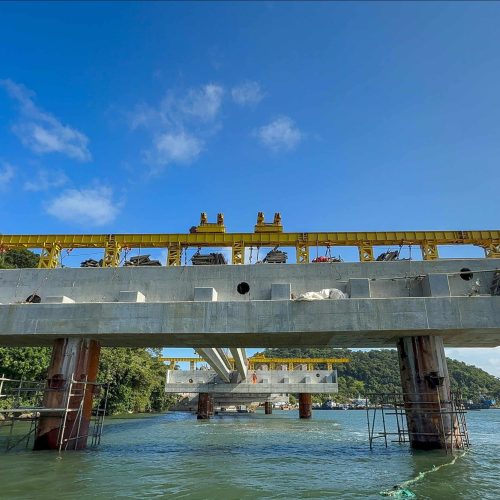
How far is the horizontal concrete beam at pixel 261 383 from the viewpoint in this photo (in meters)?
55.2

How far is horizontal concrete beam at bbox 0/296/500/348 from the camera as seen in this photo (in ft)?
53.8

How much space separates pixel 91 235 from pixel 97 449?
1133cm

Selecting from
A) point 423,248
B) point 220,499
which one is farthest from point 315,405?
point 220,499

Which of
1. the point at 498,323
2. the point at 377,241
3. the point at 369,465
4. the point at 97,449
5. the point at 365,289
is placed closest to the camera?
the point at 369,465

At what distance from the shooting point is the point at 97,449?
18688 millimetres

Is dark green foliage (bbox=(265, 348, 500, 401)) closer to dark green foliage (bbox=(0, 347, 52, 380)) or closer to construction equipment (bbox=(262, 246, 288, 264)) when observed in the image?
dark green foliage (bbox=(0, 347, 52, 380))

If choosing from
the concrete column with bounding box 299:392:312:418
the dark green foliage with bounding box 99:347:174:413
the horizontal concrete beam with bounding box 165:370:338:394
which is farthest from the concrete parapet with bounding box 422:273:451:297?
the concrete column with bounding box 299:392:312:418

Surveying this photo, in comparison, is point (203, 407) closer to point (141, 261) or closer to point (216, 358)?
point (216, 358)

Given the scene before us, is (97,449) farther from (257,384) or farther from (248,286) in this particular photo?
(257,384)

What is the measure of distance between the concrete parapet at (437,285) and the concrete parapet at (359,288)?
2.43 m

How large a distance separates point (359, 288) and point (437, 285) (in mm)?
3074

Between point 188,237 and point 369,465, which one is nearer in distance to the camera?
point 369,465

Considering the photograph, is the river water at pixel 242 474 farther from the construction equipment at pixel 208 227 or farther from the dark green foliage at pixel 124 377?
the dark green foliage at pixel 124 377

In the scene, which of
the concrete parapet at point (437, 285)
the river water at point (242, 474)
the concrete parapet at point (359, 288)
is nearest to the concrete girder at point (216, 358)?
the river water at point (242, 474)
